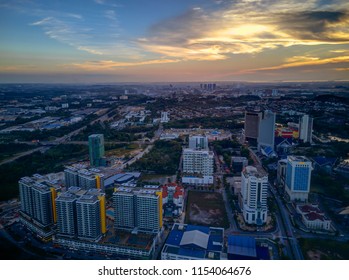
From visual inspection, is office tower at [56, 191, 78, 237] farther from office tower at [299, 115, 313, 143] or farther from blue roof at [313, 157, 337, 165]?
office tower at [299, 115, 313, 143]

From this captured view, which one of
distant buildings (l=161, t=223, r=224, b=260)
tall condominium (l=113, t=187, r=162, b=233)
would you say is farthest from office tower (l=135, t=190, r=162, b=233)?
distant buildings (l=161, t=223, r=224, b=260)

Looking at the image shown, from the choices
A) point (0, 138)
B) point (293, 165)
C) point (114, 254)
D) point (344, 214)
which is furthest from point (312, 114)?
point (0, 138)

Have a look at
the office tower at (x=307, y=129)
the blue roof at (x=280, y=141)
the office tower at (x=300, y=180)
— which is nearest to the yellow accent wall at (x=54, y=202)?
the office tower at (x=300, y=180)

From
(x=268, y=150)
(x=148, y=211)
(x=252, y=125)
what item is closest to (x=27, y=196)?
(x=148, y=211)

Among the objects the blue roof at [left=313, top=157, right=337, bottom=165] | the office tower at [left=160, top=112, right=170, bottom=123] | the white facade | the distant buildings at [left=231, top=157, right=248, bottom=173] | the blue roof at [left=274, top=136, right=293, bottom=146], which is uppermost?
the office tower at [left=160, top=112, right=170, bottom=123]

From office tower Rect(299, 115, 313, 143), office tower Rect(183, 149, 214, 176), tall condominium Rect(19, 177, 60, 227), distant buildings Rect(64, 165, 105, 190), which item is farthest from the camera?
office tower Rect(299, 115, 313, 143)

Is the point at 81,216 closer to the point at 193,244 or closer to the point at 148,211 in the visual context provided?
the point at 148,211
